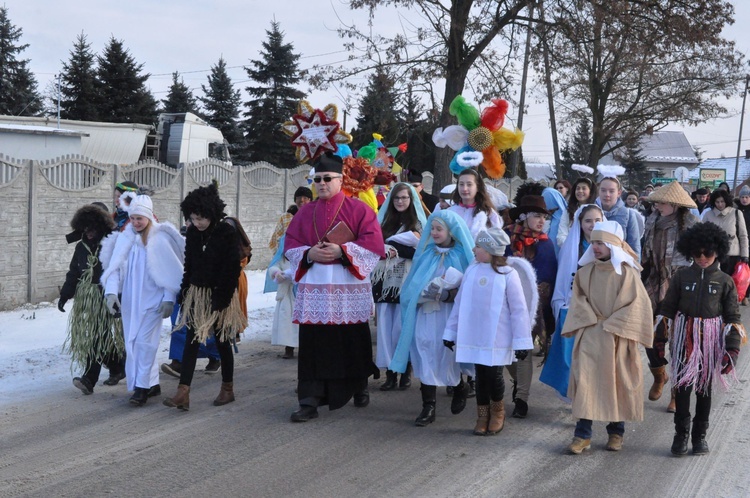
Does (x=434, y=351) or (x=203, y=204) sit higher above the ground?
(x=203, y=204)

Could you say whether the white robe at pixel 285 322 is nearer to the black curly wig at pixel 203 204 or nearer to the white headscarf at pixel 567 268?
the black curly wig at pixel 203 204

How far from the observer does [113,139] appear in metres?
27.3

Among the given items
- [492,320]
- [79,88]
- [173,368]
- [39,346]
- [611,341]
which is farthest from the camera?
[79,88]

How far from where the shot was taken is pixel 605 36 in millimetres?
15656

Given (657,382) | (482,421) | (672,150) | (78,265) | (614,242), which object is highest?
(672,150)

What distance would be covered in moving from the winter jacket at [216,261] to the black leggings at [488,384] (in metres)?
2.26

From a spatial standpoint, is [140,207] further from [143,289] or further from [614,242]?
[614,242]

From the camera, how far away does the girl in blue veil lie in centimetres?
654

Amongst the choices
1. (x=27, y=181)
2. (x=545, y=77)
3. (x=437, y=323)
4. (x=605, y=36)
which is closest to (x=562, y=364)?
(x=437, y=323)

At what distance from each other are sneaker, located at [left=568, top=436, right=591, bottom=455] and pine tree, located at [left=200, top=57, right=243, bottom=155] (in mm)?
43939

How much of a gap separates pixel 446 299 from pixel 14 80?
4744 centimetres

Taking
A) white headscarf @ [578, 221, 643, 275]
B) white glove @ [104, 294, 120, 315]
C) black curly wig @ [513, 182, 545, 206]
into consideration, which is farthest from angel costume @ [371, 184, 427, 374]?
white glove @ [104, 294, 120, 315]

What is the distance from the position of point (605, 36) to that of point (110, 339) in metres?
11.8

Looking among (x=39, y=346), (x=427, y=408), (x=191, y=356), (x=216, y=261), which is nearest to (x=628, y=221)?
(x=427, y=408)
